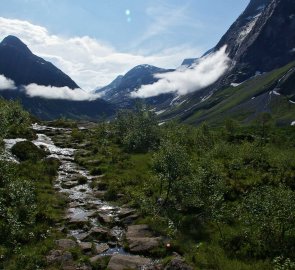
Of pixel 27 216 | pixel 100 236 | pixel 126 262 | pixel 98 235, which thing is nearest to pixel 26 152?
pixel 27 216

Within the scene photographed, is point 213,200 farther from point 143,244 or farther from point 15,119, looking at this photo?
point 15,119

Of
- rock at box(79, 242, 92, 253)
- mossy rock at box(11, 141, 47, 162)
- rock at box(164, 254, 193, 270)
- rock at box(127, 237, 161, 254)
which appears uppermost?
mossy rock at box(11, 141, 47, 162)

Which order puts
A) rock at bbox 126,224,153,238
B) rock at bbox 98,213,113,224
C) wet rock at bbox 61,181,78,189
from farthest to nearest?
A: wet rock at bbox 61,181,78,189
rock at bbox 98,213,113,224
rock at bbox 126,224,153,238

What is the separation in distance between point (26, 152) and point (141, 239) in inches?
983

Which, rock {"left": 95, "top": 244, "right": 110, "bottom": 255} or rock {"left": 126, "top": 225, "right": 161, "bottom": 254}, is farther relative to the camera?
rock {"left": 126, "top": 225, "right": 161, "bottom": 254}

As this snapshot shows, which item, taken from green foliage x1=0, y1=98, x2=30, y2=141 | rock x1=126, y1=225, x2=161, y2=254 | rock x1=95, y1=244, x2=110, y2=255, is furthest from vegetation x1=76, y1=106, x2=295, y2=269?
green foliage x1=0, y1=98, x2=30, y2=141

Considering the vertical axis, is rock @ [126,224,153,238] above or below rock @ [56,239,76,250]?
below

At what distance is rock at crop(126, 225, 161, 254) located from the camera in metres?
26.4

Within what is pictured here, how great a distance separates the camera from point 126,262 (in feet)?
79.8

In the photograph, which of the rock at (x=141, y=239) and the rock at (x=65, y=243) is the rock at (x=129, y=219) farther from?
the rock at (x=65, y=243)

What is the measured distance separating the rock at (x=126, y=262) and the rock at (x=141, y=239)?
1.13 m

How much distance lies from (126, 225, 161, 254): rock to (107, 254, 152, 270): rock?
3.72 ft

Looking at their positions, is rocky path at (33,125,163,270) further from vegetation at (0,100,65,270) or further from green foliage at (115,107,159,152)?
green foliage at (115,107,159,152)

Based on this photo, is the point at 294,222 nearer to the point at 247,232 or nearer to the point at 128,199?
the point at 247,232
